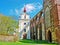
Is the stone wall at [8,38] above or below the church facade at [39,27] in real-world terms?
below

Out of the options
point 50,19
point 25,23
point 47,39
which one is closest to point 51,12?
point 50,19

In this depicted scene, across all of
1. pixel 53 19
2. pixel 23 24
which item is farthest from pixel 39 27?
pixel 23 24

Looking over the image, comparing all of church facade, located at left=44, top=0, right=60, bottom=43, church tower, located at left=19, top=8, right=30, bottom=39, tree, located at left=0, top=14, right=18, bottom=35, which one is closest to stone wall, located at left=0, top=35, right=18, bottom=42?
church facade, located at left=44, top=0, right=60, bottom=43

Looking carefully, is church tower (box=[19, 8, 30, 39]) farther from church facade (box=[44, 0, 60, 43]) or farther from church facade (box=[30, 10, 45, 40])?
church facade (box=[44, 0, 60, 43])

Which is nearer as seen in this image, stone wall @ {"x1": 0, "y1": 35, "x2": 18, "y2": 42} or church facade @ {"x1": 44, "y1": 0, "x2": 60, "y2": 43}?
church facade @ {"x1": 44, "y1": 0, "x2": 60, "y2": 43}

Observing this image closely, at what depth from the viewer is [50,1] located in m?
23.1

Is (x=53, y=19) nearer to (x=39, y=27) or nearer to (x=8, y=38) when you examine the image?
(x=8, y=38)

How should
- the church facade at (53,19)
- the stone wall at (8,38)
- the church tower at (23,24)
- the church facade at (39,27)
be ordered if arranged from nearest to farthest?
the church facade at (53,19) < the stone wall at (8,38) < the church facade at (39,27) < the church tower at (23,24)

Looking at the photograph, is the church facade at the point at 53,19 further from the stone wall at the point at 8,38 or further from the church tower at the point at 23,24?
the church tower at the point at 23,24

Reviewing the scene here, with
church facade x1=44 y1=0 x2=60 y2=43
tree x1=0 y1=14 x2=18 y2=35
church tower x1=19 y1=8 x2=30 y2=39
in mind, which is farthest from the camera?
church tower x1=19 y1=8 x2=30 y2=39

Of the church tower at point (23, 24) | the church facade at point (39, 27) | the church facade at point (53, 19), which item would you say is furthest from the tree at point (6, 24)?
the church tower at point (23, 24)

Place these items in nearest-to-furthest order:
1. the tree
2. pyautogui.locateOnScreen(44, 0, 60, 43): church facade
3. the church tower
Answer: pyautogui.locateOnScreen(44, 0, 60, 43): church facade, the tree, the church tower

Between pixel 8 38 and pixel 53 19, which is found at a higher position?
pixel 53 19

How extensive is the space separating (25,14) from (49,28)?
32.9m
